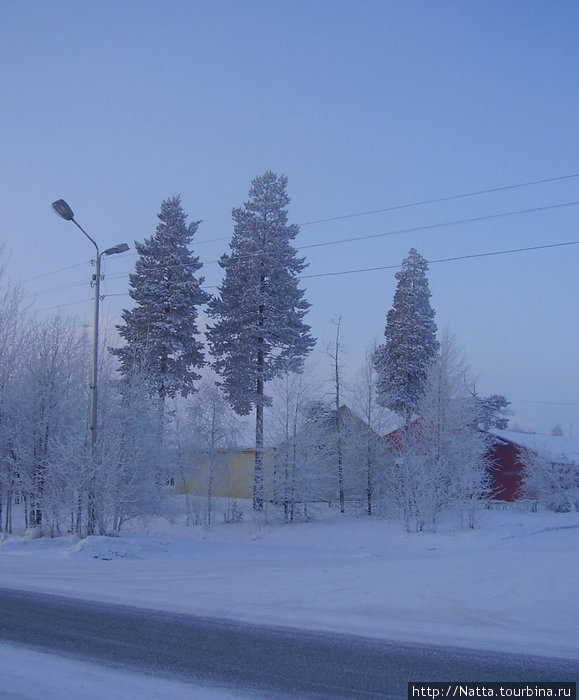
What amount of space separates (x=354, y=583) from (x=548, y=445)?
35169 millimetres

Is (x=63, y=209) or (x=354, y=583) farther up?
(x=63, y=209)

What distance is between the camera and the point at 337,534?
2708 centimetres

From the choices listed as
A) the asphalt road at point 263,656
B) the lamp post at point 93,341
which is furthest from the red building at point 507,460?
the asphalt road at point 263,656

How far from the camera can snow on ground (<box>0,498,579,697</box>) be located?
9.35 meters

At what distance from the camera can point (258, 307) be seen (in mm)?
33875

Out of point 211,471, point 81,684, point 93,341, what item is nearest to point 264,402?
point 211,471

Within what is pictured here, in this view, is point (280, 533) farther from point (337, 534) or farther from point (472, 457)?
point (472, 457)

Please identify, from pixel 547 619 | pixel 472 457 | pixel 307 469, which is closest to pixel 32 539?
pixel 307 469

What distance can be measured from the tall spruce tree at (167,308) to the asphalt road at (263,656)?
2353 cm

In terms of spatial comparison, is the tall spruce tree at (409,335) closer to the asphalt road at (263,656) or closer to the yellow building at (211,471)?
the yellow building at (211,471)

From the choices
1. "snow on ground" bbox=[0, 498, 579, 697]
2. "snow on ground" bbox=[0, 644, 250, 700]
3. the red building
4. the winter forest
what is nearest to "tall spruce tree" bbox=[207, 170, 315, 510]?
the winter forest

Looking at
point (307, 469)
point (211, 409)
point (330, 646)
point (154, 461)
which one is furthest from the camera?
point (211, 409)

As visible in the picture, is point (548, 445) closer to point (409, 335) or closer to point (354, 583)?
point (409, 335)

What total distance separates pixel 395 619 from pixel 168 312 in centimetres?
2601
